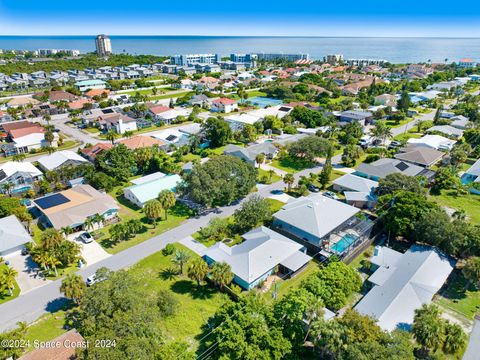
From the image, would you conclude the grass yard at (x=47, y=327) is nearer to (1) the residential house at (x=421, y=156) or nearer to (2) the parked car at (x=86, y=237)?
(2) the parked car at (x=86, y=237)

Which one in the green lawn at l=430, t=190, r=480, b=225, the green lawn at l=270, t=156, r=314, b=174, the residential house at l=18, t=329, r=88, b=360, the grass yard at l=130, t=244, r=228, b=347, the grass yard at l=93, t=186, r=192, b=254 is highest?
the residential house at l=18, t=329, r=88, b=360

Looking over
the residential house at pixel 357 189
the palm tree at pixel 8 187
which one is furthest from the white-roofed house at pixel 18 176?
the residential house at pixel 357 189

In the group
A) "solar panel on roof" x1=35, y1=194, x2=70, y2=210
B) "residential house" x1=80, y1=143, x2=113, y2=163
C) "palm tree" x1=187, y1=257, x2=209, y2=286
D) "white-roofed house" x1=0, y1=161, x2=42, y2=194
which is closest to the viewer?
"palm tree" x1=187, y1=257, x2=209, y2=286

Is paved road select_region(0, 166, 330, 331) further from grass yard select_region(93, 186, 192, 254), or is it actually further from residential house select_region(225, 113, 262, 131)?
residential house select_region(225, 113, 262, 131)

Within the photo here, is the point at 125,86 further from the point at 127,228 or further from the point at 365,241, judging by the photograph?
the point at 365,241

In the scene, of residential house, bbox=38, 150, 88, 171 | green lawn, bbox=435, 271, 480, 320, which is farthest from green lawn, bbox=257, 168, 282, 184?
residential house, bbox=38, 150, 88, 171

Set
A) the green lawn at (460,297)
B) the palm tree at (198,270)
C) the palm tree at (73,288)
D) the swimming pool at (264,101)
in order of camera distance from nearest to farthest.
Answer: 1. the palm tree at (73,288)
2. the green lawn at (460,297)
3. the palm tree at (198,270)
4. the swimming pool at (264,101)

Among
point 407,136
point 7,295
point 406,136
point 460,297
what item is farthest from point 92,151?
point 407,136

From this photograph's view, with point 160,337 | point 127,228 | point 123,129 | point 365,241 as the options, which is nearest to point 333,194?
point 365,241
